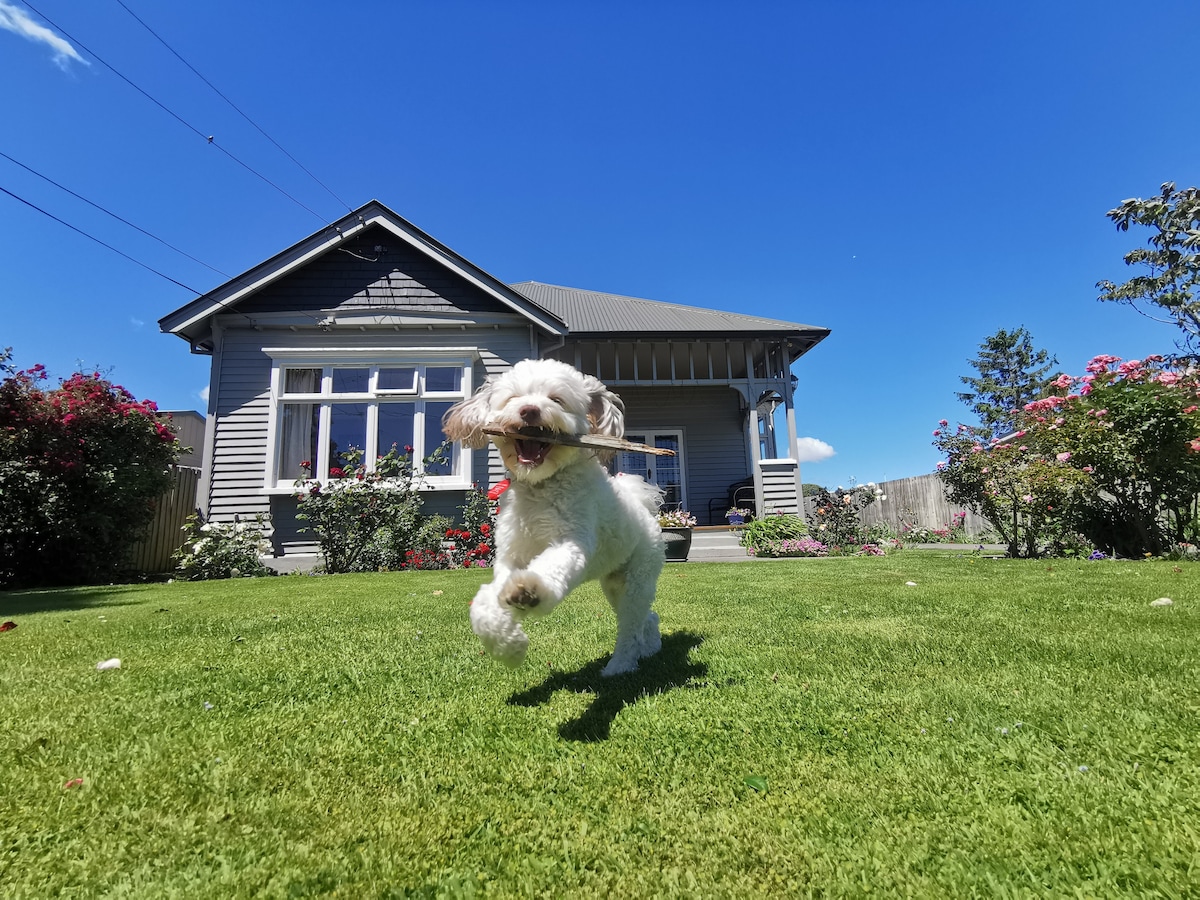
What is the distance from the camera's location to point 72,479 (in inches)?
359

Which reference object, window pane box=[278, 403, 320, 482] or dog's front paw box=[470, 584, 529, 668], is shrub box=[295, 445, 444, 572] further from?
dog's front paw box=[470, 584, 529, 668]

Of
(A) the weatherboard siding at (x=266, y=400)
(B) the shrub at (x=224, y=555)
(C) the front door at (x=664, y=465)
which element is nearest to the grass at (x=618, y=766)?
(B) the shrub at (x=224, y=555)

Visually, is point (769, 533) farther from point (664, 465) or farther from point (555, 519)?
point (555, 519)

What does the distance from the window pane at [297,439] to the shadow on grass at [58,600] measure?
3.54 metres

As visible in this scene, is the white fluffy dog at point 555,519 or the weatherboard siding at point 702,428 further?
the weatherboard siding at point 702,428

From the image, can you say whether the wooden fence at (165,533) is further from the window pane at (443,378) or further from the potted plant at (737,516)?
the potted plant at (737,516)

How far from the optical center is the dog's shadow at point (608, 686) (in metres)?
2.10

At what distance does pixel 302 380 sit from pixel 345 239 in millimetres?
2938

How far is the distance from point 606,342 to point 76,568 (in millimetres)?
A: 10747

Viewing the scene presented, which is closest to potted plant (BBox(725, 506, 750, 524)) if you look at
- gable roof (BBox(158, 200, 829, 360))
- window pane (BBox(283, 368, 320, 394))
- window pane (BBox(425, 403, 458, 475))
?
gable roof (BBox(158, 200, 829, 360))

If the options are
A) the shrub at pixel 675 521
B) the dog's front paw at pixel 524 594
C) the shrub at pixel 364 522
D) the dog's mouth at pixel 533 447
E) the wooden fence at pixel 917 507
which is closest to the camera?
the dog's front paw at pixel 524 594

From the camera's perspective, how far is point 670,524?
1009cm

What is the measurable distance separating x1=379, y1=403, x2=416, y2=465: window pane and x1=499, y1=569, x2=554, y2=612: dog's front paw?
33.2ft

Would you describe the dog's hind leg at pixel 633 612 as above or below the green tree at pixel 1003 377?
below
